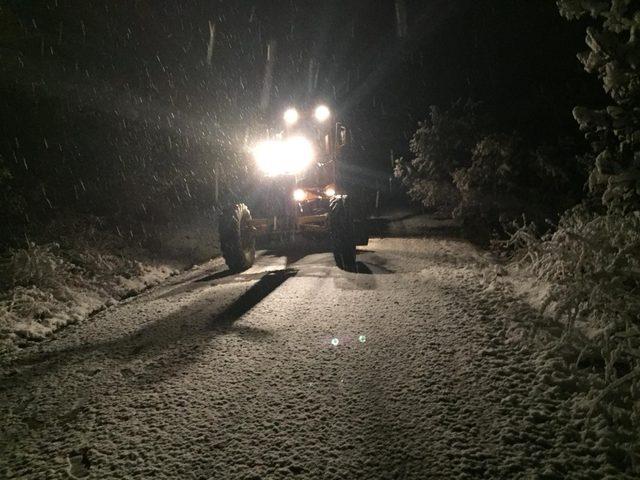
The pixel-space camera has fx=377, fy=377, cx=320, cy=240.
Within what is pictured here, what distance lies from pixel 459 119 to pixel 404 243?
5.05 metres

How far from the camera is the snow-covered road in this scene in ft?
A: 7.22

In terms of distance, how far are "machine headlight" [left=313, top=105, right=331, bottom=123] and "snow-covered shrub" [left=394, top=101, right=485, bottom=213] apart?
485 centimetres

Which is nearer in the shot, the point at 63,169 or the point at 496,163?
the point at 496,163

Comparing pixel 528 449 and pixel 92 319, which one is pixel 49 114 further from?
pixel 528 449

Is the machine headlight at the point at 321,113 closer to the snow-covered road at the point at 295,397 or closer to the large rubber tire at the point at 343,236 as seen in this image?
the large rubber tire at the point at 343,236

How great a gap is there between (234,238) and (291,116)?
3394 millimetres

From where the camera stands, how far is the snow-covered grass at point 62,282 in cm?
508

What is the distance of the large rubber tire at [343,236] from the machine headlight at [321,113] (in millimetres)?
2929

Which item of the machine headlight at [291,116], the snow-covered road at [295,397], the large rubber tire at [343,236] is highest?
the machine headlight at [291,116]

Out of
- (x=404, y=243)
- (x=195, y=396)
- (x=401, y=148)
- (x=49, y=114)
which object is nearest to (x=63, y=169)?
(x=49, y=114)

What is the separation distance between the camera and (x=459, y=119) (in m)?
12.3

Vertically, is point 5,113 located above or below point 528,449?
above

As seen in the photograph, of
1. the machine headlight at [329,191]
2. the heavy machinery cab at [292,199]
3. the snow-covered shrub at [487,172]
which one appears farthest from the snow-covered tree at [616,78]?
the machine headlight at [329,191]

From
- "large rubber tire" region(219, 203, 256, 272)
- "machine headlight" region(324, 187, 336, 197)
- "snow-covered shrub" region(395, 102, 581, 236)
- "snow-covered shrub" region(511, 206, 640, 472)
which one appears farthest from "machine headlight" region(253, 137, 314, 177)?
"snow-covered shrub" region(511, 206, 640, 472)
